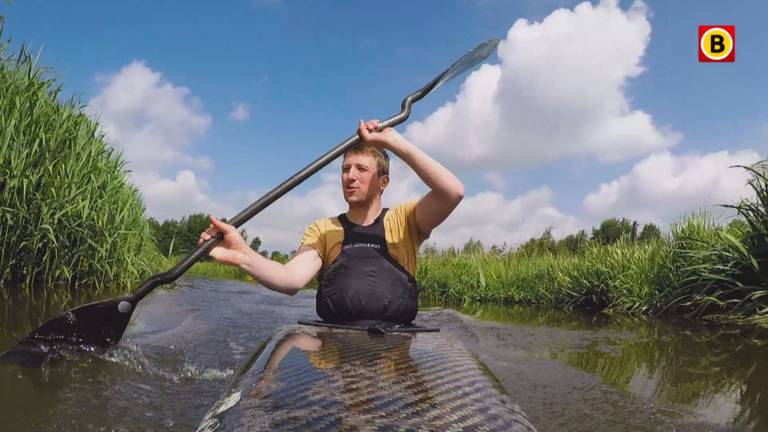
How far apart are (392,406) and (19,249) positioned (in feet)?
19.0

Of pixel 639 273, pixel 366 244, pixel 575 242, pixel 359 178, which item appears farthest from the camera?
pixel 575 242

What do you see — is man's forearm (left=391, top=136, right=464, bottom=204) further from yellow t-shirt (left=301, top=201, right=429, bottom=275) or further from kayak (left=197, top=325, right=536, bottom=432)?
kayak (left=197, top=325, right=536, bottom=432)

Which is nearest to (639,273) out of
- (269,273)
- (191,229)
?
(269,273)

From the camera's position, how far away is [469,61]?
4715 mm

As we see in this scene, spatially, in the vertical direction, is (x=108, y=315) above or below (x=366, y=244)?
below

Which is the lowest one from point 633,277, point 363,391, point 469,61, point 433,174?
point 363,391

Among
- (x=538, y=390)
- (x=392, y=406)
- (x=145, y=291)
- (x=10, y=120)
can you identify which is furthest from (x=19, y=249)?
(x=392, y=406)

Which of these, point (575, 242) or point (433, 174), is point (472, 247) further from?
point (433, 174)

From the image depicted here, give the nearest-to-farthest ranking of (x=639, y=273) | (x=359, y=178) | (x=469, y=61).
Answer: (x=359, y=178), (x=469, y=61), (x=639, y=273)

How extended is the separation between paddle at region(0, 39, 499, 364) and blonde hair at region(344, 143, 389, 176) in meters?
0.14

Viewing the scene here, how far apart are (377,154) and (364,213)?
1.33 feet

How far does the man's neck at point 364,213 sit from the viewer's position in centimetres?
367

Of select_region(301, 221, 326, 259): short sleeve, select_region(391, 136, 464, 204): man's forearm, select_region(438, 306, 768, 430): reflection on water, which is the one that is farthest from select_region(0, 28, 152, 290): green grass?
select_region(438, 306, 768, 430): reflection on water

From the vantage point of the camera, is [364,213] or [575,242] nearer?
[364,213]
